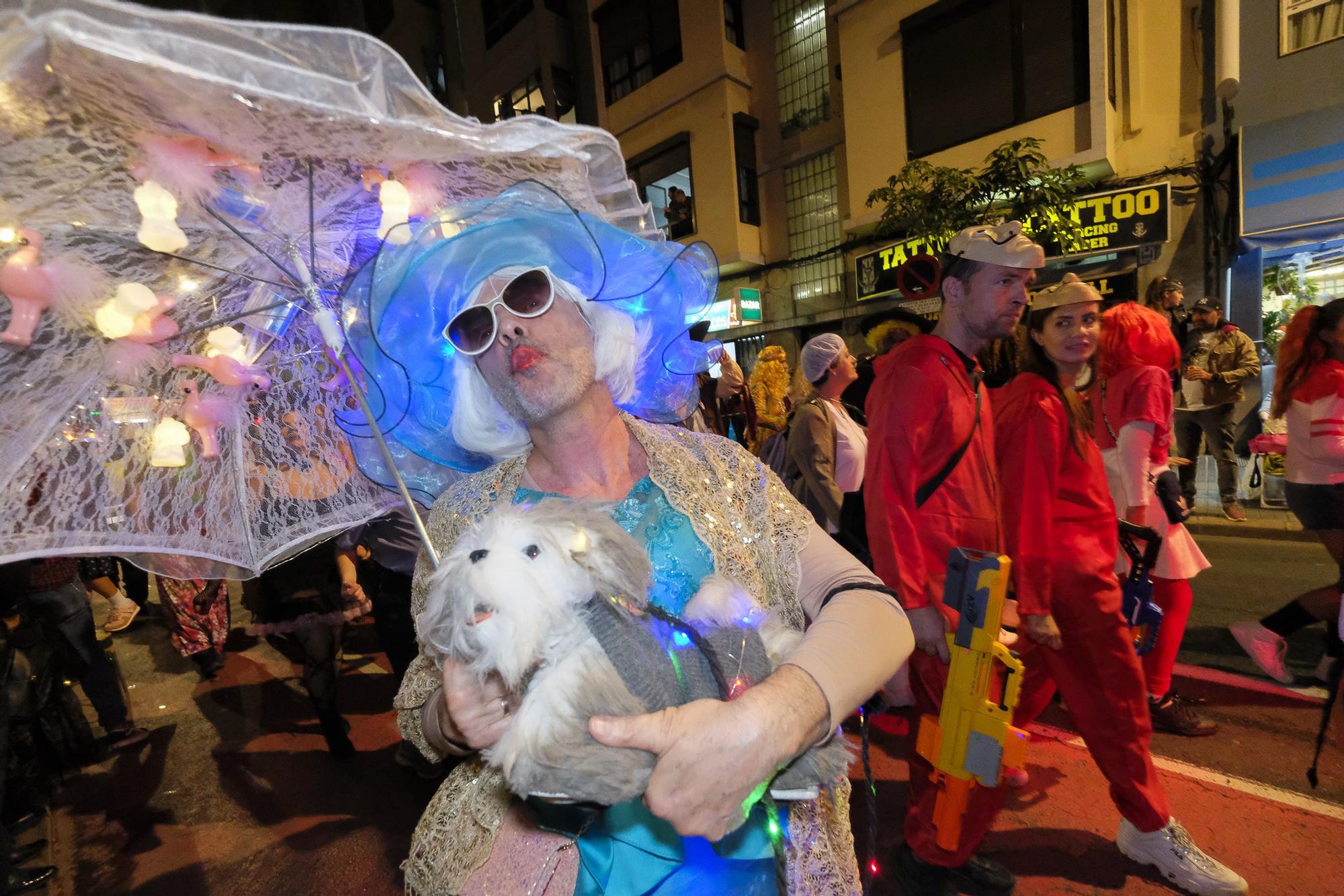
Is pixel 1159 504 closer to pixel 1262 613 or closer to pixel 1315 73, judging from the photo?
pixel 1262 613

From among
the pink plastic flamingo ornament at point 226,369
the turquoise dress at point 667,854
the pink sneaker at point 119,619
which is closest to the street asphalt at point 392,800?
the pink sneaker at point 119,619

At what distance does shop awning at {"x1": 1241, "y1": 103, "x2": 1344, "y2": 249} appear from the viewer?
8.06 m

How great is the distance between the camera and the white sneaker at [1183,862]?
7.34 ft

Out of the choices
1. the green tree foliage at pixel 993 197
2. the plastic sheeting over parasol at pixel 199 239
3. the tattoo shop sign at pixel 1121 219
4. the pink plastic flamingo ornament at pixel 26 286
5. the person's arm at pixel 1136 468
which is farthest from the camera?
the tattoo shop sign at pixel 1121 219

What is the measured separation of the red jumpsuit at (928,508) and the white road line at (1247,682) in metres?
2.52

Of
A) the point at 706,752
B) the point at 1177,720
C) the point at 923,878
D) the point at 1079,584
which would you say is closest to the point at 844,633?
the point at 706,752

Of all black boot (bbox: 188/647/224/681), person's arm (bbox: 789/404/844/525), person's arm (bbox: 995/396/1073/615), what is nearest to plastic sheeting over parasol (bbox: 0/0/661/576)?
person's arm (bbox: 995/396/1073/615)

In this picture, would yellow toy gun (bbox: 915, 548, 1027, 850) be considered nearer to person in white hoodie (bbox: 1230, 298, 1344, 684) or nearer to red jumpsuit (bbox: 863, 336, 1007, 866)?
red jumpsuit (bbox: 863, 336, 1007, 866)

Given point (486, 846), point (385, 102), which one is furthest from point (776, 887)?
point (385, 102)

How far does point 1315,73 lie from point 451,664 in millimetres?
12538

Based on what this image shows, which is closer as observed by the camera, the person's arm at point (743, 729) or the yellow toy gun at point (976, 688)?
the person's arm at point (743, 729)

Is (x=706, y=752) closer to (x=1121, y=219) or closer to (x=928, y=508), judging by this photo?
(x=928, y=508)

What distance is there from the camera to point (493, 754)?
0.93 meters

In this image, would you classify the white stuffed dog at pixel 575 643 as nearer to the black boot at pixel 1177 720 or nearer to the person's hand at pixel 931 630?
the person's hand at pixel 931 630
